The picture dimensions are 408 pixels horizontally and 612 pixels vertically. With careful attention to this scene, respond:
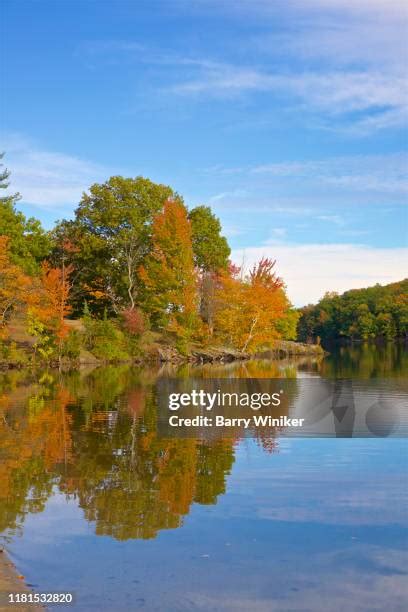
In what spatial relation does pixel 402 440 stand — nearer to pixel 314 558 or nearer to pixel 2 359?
pixel 314 558

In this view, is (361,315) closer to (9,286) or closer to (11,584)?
(9,286)

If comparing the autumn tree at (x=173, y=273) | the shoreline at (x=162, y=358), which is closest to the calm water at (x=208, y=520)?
the shoreline at (x=162, y=358)

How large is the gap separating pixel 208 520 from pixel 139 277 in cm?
4373

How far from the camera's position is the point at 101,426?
45.8 feet

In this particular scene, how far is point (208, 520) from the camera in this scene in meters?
7.11

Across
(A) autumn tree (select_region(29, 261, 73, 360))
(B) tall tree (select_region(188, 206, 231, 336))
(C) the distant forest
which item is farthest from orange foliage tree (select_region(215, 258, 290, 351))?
(C) the distant forest

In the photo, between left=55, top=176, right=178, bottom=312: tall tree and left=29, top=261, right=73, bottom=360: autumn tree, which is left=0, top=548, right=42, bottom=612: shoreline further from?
left=55, top=176, right=178, bottom=312: tall tree

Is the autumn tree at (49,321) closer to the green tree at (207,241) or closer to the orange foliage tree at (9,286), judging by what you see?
the orange foliage tree at (9,286)

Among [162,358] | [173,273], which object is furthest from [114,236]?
[162,358]

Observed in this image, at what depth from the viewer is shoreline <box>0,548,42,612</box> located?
4.75 m

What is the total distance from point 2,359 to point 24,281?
4930mm

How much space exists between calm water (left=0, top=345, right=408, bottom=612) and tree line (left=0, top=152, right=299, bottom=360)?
96.2 ft

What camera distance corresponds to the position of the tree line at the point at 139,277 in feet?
144

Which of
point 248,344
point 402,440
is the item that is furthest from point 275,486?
point 248,344
